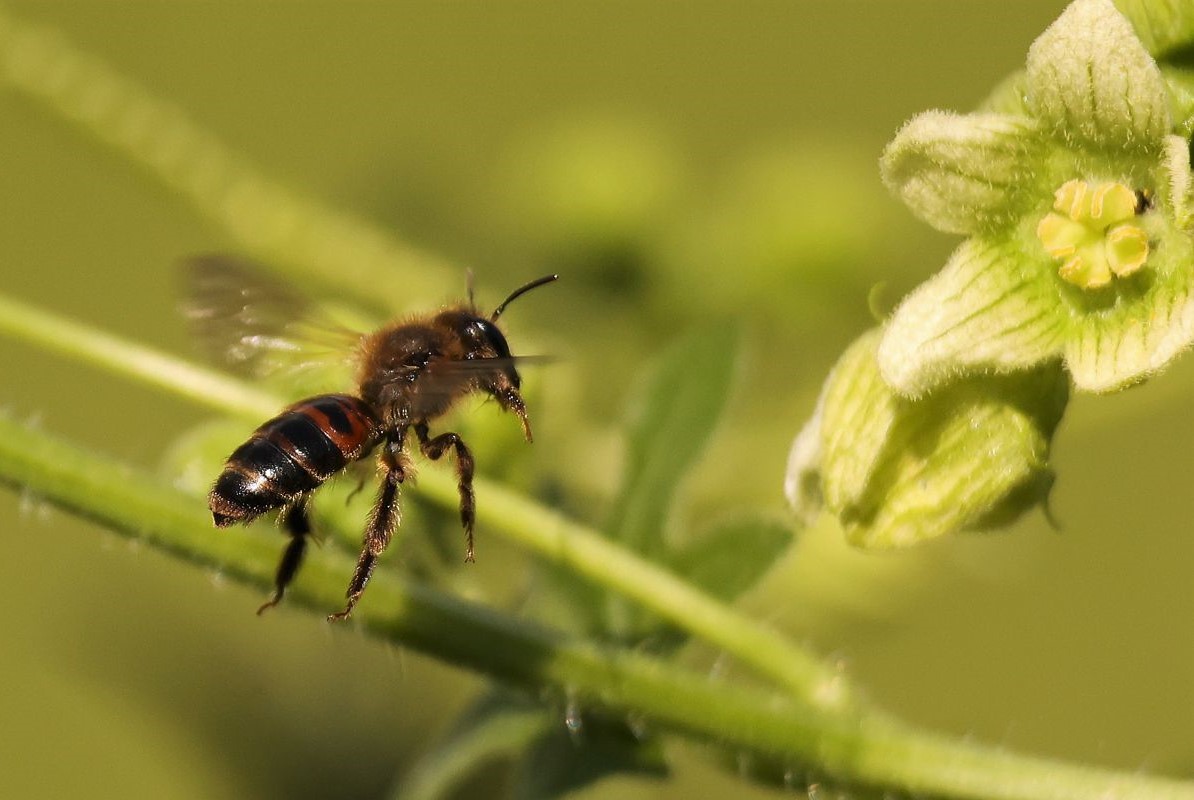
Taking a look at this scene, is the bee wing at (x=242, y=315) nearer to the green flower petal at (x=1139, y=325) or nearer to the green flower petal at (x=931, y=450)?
the green flower petal at (x=931, y=450)

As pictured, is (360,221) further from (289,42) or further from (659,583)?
(289,42)

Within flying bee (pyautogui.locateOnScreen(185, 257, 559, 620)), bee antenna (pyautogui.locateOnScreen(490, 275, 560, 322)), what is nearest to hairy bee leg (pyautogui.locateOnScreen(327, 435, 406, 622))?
flying bee (pyautogui.locateOnScreen(185, 257, 559, 620))

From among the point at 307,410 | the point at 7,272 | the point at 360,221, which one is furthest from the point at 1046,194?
the point at 7,272

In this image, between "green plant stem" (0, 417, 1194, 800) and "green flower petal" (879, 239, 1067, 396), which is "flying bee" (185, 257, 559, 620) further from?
"green flower petal" (879, 239, 1067, 396)

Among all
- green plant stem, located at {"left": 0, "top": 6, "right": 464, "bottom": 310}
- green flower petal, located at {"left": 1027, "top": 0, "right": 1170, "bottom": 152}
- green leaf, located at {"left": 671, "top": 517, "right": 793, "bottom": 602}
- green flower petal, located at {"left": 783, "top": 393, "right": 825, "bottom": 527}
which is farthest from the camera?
green plant stem, located at {"left": 0, "top": 6, "right": 464, "bottom": 310}

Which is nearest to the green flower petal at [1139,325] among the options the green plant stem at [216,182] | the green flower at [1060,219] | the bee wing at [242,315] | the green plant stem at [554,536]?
the green flower at [1060,219]

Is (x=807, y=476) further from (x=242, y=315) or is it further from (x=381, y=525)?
(x=242, y=315)

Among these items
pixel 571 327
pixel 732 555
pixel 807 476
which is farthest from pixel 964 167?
pixel 571 327
